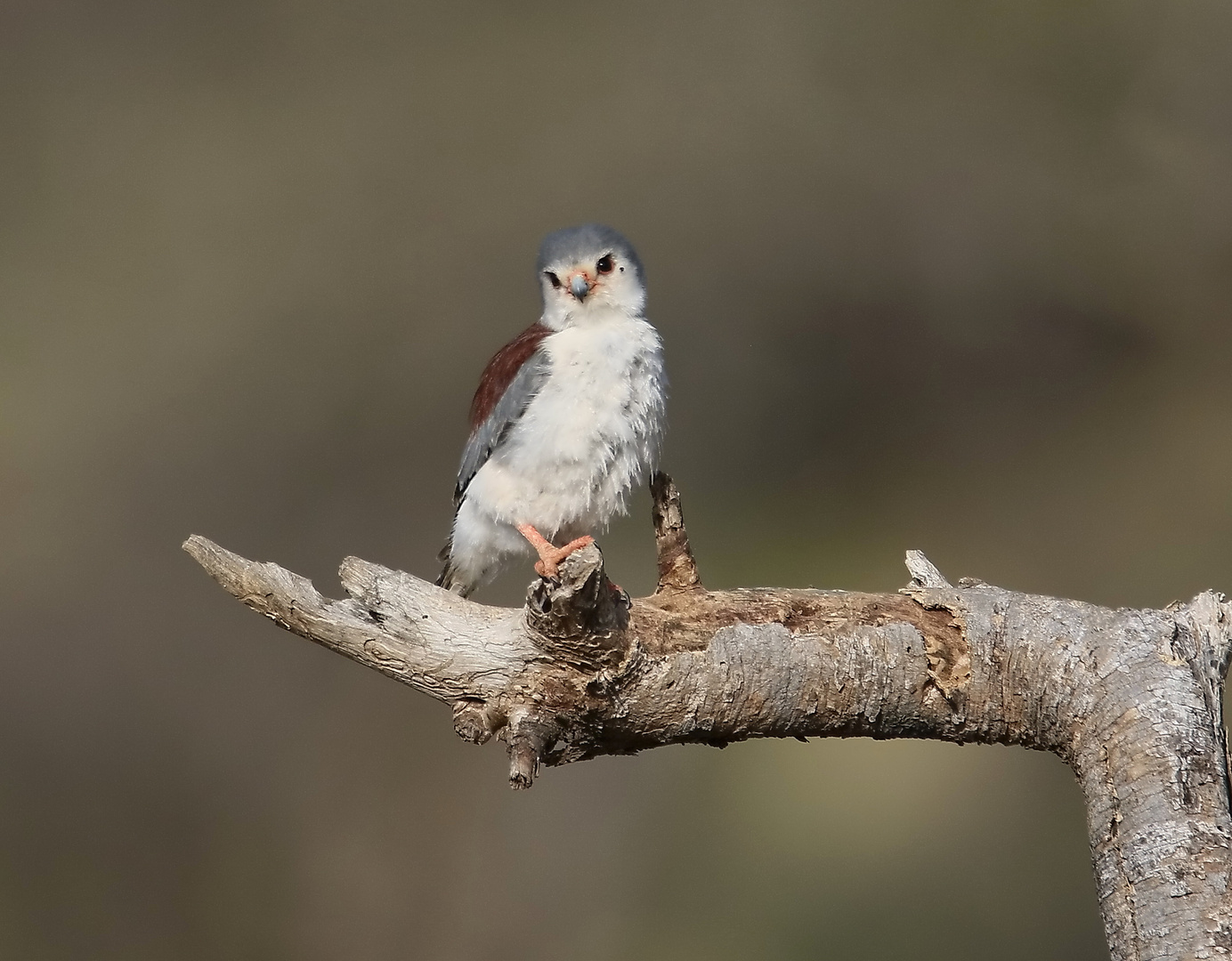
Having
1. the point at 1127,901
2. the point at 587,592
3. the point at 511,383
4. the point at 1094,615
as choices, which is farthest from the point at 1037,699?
the point at 511,383

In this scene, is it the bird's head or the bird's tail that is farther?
the bird's tail

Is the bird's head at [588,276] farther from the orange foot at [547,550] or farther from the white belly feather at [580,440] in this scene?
the orange foot at [547,550]

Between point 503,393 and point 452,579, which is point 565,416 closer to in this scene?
point 503,393

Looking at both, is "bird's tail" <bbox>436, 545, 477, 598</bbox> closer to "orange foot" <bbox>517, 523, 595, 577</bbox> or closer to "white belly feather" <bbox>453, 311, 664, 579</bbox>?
"white belly feather" <bbox>453, 311, 664, 579</bbox>

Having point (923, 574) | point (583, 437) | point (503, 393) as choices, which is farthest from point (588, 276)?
point (923, 574)

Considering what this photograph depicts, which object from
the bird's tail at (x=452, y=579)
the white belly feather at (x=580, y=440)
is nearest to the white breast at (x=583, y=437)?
the white belly feather at (x=580, y=440)

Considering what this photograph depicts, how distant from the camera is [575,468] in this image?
3.01 m

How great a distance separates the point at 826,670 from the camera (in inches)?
104

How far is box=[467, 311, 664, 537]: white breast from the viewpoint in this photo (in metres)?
2.99

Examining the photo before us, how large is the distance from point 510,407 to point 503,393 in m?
0.06

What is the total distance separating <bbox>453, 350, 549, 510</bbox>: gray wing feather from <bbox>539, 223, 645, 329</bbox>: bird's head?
18 centimetres

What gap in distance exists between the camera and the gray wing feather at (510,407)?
121 inches

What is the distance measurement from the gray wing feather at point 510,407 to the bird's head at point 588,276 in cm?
18

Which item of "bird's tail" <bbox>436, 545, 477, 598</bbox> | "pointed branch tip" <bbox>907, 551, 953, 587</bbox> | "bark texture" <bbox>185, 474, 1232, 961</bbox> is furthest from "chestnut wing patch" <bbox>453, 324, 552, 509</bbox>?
"pointed branch tip" <bbox>907, 551, 953, 587</bbox>
